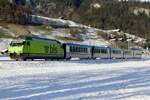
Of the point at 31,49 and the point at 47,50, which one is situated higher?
the point at 31,49

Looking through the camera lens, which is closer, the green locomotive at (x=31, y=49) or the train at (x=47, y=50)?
the green locomotive at (x=31, y=49)

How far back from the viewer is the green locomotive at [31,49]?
142ft

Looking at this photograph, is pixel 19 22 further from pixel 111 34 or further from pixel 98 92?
pixel 98 92

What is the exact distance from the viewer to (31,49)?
145 ft

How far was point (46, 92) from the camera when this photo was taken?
17.2m

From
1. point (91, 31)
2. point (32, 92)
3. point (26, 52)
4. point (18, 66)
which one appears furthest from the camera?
point (91, 31)

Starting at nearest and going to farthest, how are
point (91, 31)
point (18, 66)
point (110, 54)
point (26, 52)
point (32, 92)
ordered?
point (32, 92)
point (18, 66)
point (26, 52)
point (110, 54)
point (91, 31)

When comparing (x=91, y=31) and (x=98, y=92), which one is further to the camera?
(x=91, y=31)

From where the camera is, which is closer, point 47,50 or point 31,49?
point 31,49

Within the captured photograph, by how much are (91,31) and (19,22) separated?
3609cm

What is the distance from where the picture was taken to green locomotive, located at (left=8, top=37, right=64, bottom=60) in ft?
142

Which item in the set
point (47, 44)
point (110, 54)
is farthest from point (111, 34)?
point (47, 44)

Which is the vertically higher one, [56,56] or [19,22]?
[19,22]

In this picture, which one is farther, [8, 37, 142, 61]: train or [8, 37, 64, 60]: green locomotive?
[8, 37, 142, 61]: train
